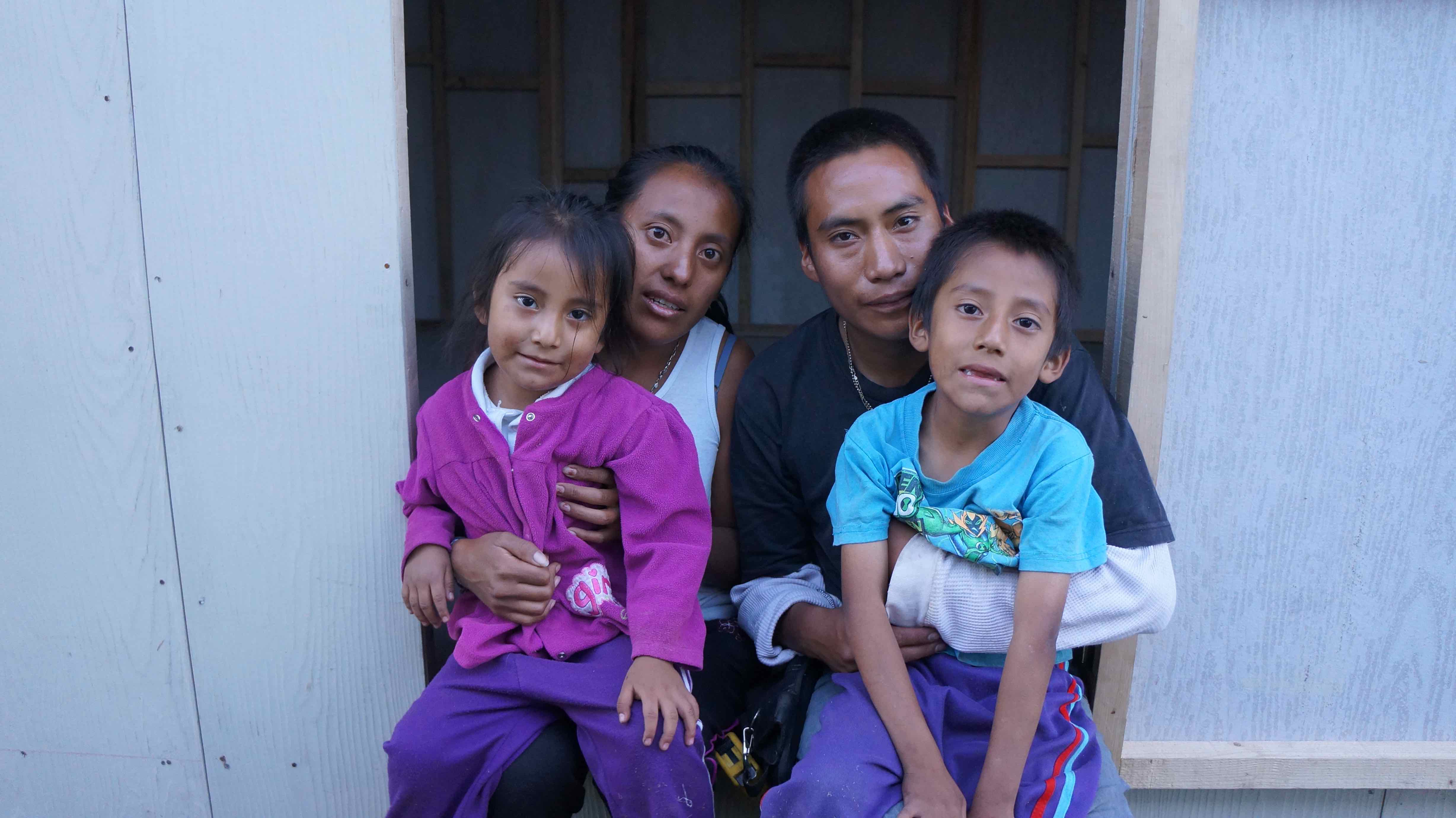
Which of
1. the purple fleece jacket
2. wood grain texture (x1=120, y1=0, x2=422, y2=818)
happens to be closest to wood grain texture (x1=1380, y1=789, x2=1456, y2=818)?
the purple fleece jacket

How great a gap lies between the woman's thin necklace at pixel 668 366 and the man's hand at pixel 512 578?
22.1 inches

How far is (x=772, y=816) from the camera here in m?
1.42

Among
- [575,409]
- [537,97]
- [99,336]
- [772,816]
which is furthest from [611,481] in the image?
[537,97]

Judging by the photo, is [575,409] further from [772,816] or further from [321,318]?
[772,816]

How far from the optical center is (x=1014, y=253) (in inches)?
56.3

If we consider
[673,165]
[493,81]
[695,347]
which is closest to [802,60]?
[493,81]

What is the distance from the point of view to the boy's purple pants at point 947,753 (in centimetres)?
135

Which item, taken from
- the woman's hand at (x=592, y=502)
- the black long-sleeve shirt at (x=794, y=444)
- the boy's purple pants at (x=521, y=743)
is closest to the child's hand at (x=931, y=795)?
the boy's purple pants at (x=521, y=743)

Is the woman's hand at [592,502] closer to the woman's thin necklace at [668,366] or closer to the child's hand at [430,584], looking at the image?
the child's hand at [430,584]

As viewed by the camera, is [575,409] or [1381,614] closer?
[575,409]

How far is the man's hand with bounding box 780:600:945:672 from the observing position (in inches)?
60.0

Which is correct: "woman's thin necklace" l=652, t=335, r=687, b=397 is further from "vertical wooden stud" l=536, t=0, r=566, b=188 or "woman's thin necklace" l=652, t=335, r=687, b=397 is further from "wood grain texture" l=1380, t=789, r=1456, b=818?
"vertical wooden stud" l=536, t=0, r=566, b=188

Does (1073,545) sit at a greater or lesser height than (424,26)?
lesser

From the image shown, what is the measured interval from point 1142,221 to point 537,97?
4.25 metres
